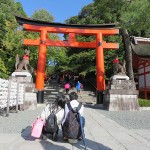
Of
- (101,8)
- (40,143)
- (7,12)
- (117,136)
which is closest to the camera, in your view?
(40,143)

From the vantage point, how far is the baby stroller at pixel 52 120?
19.6 ft

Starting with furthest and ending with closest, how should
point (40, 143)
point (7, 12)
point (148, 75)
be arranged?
point (7, 12)
point (148, 75)
point (40, 143)

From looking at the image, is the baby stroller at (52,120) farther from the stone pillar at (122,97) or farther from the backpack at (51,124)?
the stone pillar at (122,97)

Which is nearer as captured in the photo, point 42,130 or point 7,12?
point 42,130

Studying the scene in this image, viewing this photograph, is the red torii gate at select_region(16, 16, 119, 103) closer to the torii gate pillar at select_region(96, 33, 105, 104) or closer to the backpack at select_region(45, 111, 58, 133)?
the torii gate pillar at select_region(96, 33, 105, 104)

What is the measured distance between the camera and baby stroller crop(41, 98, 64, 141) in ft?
19.6

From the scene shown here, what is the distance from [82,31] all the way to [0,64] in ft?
24.4

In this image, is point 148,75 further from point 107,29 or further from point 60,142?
point 60,142

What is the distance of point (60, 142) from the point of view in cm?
588

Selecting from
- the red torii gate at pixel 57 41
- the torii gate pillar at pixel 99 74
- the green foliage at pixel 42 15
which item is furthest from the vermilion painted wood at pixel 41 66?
the green foliage at pixel 42 15

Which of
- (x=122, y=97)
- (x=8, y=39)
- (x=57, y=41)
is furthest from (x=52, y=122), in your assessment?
(x=8, y=39)

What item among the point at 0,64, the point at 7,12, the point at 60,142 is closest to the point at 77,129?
the point at 60,142

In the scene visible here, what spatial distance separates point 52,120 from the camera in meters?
5.98

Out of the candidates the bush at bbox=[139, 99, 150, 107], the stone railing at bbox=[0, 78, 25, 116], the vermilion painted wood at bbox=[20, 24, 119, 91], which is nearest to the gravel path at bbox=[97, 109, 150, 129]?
the bush at bbox=[139, 99, 150, 107]
